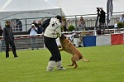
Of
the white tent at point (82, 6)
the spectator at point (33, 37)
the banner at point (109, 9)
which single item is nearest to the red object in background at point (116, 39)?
the banner at point (109, 9)

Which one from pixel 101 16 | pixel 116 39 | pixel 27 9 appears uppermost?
pixel 27 9

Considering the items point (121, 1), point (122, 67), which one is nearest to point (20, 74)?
point (122, 67)

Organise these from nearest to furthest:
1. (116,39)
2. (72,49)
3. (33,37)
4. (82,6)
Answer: (72,49) → (116,39) → (33,37) → (82,6)

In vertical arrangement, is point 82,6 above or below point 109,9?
above

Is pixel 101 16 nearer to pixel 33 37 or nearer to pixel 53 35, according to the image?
pixel 33 37

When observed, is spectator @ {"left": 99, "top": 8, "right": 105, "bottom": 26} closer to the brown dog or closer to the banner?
the banner

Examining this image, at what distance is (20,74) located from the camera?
1199 cm

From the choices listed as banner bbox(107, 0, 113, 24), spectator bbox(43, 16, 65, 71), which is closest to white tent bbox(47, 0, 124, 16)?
banner bbox(107, 0, 113, 24)

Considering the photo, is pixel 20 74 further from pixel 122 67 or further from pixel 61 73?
pixel 122 67

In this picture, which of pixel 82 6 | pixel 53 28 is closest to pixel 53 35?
pixel 53 28

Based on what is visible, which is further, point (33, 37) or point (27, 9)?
point (27, 9)

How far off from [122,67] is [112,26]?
18709 millimetres

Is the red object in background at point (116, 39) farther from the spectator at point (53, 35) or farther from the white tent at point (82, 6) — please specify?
the spectator at point (53, 35)

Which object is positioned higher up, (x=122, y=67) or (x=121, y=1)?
(x=121, y=1)
